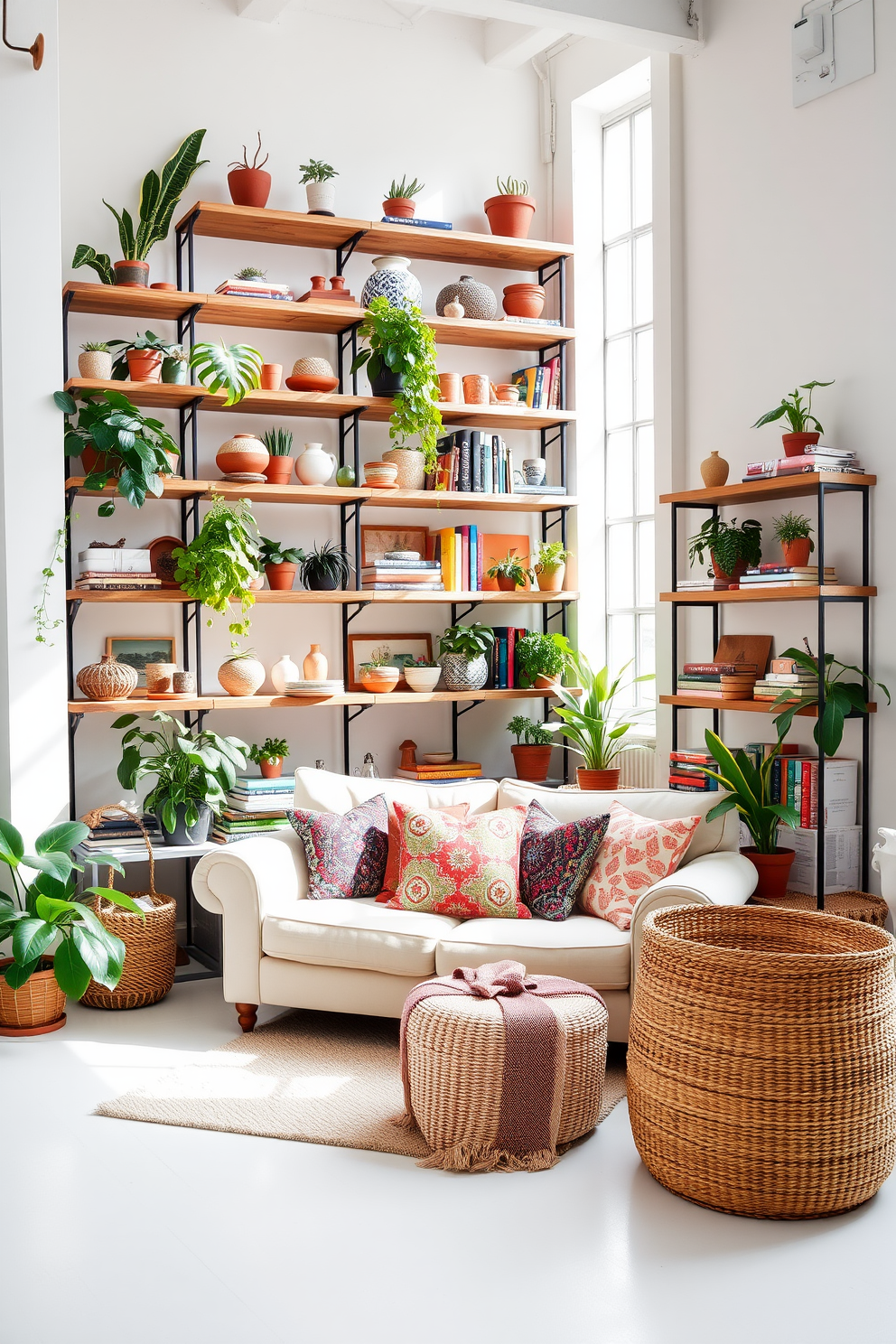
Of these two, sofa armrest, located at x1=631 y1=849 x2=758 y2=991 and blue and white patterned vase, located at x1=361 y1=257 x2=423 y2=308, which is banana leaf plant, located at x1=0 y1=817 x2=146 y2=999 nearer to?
sofa armrest, located at x1=631 y1=849 x2=758 y2=991

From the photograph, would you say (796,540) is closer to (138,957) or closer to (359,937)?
(359,937)

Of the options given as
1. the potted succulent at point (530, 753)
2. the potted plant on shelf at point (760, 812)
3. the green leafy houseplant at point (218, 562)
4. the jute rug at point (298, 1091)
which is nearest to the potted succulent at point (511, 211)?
the green leafy houseplant at point (218, 562)

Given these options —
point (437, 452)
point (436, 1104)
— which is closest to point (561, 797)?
point (436, 1104)

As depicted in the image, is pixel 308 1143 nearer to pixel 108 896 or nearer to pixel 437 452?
pixel 108 896

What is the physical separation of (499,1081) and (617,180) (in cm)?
425

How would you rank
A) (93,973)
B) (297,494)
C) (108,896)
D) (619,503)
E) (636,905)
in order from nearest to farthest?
1. (636,905)
2. (93,973)
3. (108,896)
4. (297,494)
5. (619,503)

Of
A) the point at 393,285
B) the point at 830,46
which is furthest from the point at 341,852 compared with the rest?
the point at 830,46

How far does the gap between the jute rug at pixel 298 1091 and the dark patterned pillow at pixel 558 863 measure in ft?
1.65

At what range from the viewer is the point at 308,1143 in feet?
10.0

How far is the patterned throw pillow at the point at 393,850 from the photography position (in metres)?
4.00

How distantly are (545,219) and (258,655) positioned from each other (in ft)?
8.14

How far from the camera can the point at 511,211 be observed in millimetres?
5406

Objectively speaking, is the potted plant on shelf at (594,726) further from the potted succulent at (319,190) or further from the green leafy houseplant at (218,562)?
the potted succulent at (319,190)

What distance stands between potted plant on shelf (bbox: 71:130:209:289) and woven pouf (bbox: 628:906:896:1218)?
3277mm
